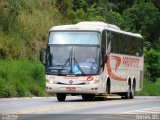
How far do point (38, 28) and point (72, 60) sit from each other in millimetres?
16952

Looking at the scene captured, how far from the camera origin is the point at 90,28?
31312 millimetres

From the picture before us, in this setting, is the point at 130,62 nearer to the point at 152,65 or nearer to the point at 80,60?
the point at 80,60

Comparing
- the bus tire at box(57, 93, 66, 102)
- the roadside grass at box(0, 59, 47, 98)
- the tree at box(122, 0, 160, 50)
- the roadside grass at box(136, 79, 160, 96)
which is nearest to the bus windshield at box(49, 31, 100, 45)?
the bus tire at box(57, 93, 66, 102)

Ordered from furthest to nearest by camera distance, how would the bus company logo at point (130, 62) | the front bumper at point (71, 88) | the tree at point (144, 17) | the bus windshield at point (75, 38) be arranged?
the tree at point (144, 17)
the bus company logo at point (130, 62)
the bus windshield at point (75, 38)
the front bumper at point (71, 88)

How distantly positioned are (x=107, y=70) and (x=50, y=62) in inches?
126

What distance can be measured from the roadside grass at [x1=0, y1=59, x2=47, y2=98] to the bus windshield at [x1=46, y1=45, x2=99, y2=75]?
425 cm

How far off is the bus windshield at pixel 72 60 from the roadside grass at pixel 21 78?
425 centimetres

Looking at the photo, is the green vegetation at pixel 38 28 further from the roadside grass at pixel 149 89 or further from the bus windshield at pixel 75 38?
the bus windshield at pixel 75 38

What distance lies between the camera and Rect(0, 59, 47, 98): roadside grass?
34487mm

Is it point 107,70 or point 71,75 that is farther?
point 107,70

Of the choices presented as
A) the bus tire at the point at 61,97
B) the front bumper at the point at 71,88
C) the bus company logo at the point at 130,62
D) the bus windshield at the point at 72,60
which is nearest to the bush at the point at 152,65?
the bus company logo at the point at 130,62

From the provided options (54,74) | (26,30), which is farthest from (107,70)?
(26,30)

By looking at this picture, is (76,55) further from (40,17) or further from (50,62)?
(40,17)

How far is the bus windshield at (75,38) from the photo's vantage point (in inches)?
1215
